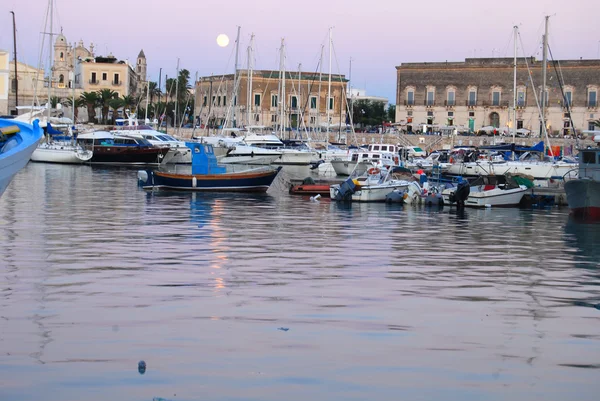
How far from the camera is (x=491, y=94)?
95.5 meters

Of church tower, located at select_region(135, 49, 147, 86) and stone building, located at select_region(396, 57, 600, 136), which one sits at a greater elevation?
church tower, located at select_region(135, 49, 147, 86)

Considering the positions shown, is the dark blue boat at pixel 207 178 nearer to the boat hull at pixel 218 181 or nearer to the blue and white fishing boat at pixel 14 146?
the boat hull at pixel 218 181

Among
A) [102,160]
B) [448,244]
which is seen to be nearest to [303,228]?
[448,244]

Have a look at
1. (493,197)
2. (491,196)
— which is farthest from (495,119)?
(491,196)

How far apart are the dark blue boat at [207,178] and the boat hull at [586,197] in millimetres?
13231

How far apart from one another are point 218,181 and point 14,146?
21.6m

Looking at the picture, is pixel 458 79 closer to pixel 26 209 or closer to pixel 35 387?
pixel 26 209

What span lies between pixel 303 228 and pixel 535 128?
73375mm

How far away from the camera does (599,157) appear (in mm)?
31891

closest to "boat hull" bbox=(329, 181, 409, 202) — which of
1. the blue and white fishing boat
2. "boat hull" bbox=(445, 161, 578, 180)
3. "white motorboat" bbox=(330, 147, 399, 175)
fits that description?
"white motorboat" bbox=(330, 147, 399, 175)

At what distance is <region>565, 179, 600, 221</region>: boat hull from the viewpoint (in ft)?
103

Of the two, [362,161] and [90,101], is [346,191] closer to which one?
[362,161]

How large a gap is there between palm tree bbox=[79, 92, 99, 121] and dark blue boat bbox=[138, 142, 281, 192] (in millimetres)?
64312

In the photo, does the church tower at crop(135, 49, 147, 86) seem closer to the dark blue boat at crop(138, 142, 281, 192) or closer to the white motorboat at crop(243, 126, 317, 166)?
the white motorboat at crop(243, 126, 317, 166)
